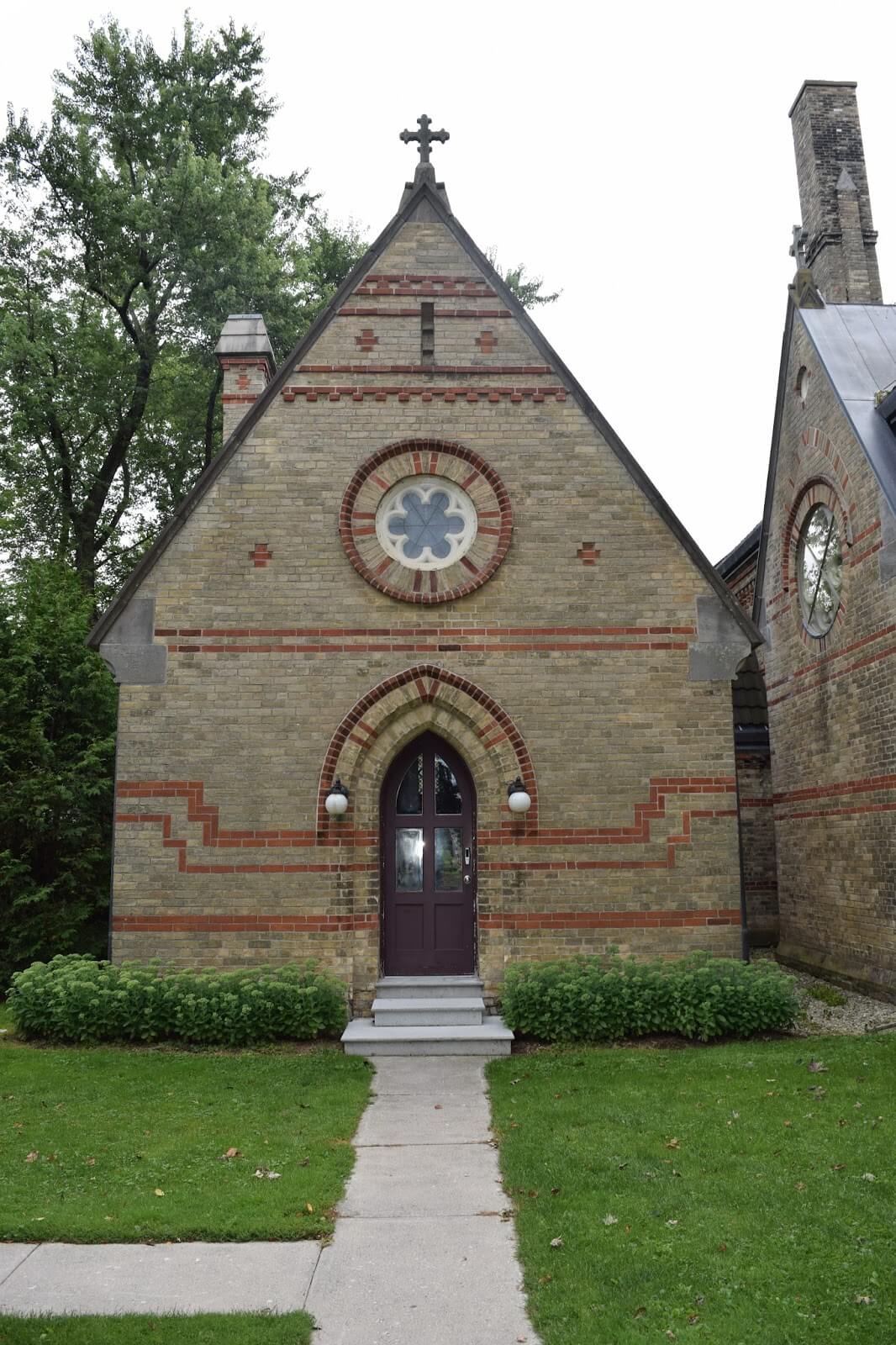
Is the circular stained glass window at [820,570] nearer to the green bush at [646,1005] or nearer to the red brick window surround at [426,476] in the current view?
the red brick window surround at [426,476]

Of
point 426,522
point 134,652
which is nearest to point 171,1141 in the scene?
point 134,652

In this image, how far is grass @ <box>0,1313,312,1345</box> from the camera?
423 cm

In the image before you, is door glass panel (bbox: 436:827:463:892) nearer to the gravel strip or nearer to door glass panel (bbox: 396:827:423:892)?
door glass panel (bbox: 396:827:423:892)

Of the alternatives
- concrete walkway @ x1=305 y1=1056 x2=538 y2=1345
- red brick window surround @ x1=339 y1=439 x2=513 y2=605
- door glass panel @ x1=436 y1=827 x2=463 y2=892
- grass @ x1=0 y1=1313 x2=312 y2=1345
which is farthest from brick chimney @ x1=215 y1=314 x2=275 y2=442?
grass @ x1=0 y1=1313 x2=312 y2=1345

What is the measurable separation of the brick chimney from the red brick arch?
4607 mm

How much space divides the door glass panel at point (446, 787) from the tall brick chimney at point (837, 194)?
425 inches

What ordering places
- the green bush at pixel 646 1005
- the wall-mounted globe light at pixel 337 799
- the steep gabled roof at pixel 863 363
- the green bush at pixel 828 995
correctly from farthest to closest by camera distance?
1. the steep gabled roof at pixel 863 363
2. the green bush at pixel 828 995
3. the wall-mounted globe light at pixel 337 799
4. the green bush at pixel 646 1005

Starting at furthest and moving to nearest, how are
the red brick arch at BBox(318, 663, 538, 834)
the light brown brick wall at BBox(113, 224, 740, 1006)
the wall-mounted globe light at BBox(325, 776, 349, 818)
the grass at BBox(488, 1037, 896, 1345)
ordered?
1. the red brick arch at BBox(318, 663, 538, 834)
2. the light brown brick wall at BBox(113, 224, 740, 1006)
3. the wall-mounted globe light at BBox(325, 776, 349, 818)
4. the grass at BBox(488, 1037, 896, 1345)

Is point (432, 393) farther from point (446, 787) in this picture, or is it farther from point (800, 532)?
point (800, 532)

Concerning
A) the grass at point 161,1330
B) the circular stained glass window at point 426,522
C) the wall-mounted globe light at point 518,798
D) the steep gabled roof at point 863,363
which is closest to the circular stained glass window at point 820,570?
the steep gabled roof at point 863,363

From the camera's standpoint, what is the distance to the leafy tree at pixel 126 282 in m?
20.4

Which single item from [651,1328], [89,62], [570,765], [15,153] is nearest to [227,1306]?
[651,1328]

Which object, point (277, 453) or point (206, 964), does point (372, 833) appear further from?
point (277, 453)

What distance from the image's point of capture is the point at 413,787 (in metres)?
11.7
